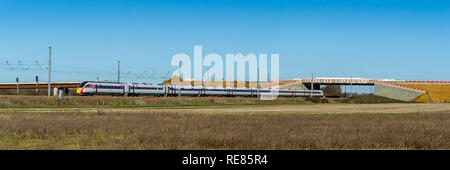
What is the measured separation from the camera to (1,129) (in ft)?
64.0

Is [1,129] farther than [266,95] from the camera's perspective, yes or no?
No

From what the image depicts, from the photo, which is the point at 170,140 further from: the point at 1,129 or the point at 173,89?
the point at 173,89

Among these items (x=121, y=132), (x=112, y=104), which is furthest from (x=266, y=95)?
(x=121, y=132)

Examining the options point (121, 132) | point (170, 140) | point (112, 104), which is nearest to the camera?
point (170, 140)

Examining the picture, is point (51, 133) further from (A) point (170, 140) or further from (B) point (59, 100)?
(B) point (59, 100)

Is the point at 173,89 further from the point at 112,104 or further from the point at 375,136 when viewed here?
the point at 375,136

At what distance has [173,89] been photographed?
3312 inches
